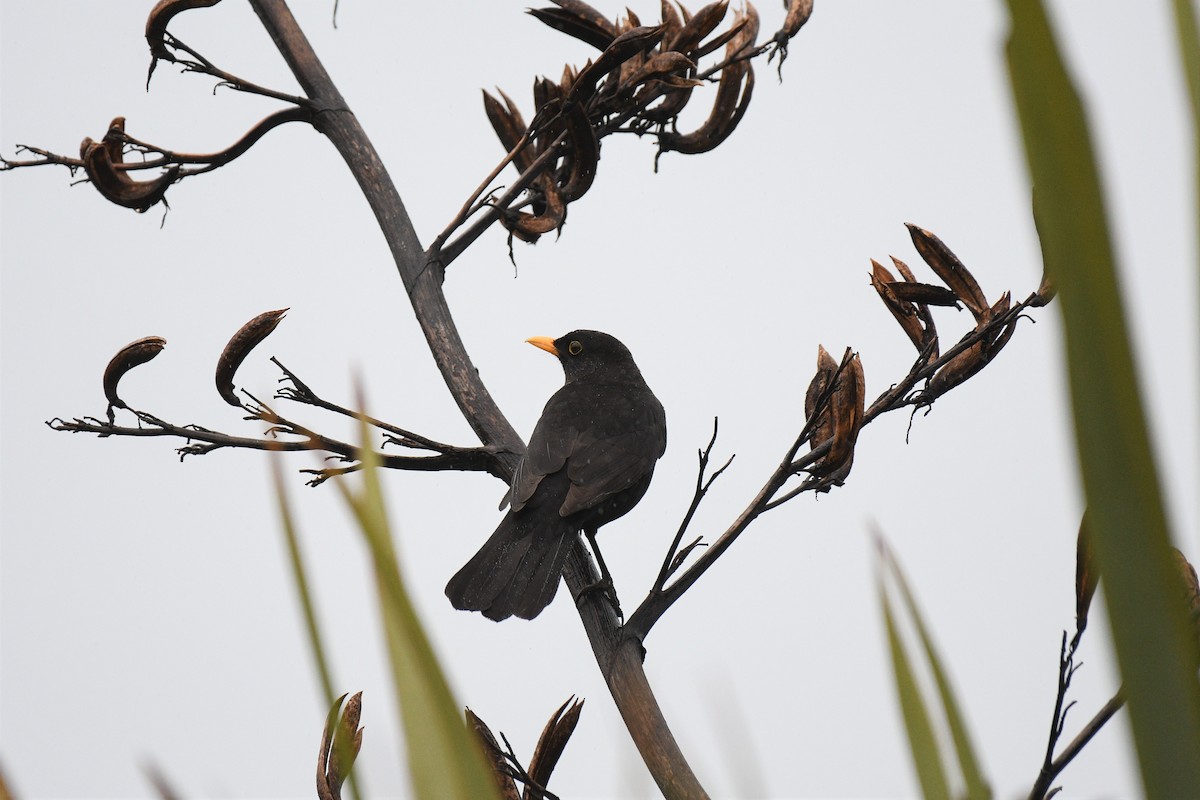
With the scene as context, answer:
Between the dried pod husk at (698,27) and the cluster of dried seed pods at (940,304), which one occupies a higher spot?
the dried pod husk at (698,27)

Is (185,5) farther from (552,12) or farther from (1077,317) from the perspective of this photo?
(1077,317)

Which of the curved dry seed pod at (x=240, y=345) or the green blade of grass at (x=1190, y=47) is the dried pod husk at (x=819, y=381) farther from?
the green blade of grass at (x=1190, y=47)

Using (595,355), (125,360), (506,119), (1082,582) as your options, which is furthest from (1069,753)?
(595,355)

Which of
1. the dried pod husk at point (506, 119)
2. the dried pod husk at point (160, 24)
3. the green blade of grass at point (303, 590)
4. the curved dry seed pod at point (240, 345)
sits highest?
the dried pod husk at point (160, 24)

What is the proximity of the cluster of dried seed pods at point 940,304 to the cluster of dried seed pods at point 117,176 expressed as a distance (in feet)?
6.06

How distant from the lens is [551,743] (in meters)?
2.06

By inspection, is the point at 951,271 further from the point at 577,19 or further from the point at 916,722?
the point at 916,722

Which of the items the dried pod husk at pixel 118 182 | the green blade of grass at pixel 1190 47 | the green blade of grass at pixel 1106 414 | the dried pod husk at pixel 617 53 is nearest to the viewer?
the green blade of grass at pixel 1106 414

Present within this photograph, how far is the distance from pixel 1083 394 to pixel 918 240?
5.99 feet

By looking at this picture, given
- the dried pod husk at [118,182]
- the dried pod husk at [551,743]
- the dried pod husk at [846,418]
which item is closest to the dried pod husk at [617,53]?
the dried pod husk at [846,418]

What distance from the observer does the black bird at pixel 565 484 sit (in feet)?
9.33

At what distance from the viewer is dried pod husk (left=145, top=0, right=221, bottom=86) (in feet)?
8.62

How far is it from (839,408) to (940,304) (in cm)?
35

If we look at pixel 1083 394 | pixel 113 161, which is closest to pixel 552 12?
pixel 113 161
